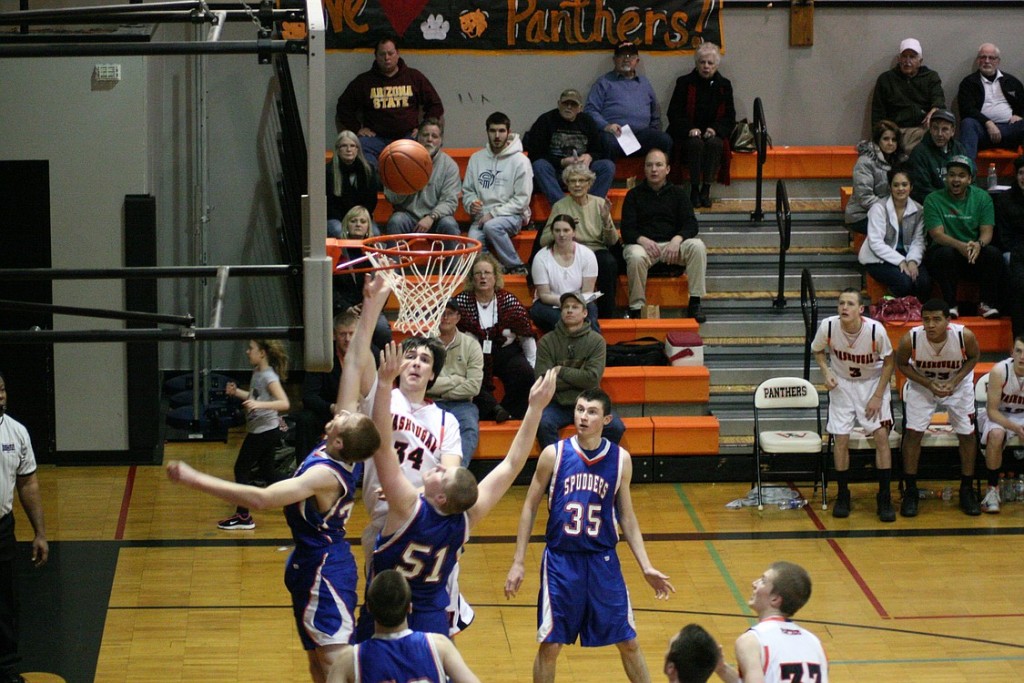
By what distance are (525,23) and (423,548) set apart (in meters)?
9.13

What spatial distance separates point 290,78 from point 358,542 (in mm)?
4934

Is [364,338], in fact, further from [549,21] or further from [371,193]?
[549,21]

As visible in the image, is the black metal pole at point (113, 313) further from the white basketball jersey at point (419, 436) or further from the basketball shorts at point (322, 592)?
the white basketball jersey at point (419, 436)

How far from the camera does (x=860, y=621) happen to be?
8156mm

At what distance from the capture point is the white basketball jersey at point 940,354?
10.2 m

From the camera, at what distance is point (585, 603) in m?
6.65

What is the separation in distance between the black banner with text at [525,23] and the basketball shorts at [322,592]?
8698 millimetres

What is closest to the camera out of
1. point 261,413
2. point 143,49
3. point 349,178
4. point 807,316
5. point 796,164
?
point 143,49

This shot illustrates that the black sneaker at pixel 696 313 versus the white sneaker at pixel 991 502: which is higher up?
the black sneaker at pixel 696 313

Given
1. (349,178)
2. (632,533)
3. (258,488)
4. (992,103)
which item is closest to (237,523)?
(349,178)

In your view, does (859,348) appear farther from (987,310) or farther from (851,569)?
(987,310)

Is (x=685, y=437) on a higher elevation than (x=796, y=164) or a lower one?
lower

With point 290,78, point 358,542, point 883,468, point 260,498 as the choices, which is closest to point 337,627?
point 260,498

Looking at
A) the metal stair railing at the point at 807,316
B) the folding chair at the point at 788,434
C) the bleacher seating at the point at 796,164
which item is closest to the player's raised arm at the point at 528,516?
the folding chair at the point at 788,434
